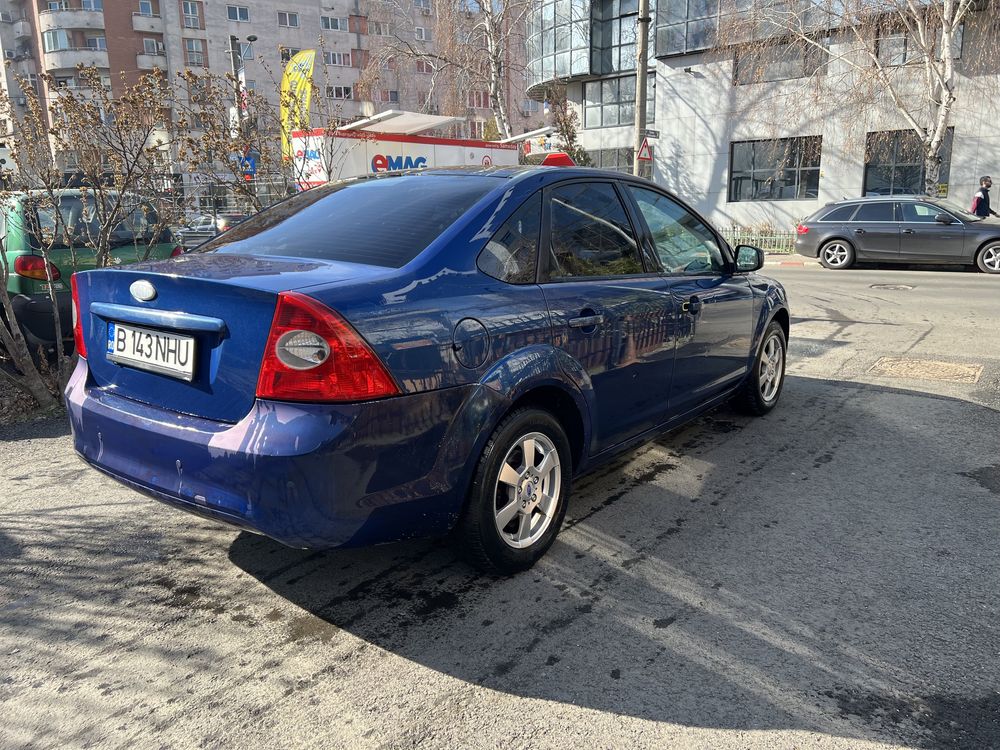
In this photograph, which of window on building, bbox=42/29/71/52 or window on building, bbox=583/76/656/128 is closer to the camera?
window on building, bbox=583/76/656/128

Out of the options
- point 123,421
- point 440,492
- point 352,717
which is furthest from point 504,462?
point 123,421

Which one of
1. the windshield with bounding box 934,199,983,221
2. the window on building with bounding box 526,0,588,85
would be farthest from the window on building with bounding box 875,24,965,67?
the window on building with bounding box 526,0,588,85

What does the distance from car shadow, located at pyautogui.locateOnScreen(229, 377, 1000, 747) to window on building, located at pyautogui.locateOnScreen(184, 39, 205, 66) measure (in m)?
61.1

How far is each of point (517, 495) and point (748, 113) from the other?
2678 centimetres

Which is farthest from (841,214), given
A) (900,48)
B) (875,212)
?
(900,48)

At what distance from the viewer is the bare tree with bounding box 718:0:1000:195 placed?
20.3 metres

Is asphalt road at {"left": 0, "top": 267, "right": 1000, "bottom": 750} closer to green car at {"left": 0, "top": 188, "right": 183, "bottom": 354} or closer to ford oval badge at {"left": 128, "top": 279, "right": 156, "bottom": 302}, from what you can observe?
ford oval badge at {"left": 128, "top": 279, "right": 156, "bottom": 302}

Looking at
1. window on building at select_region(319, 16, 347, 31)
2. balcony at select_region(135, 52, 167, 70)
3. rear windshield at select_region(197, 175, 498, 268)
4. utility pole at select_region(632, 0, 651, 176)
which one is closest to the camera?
rear windshield at select_region(197, 175, 498, 268)

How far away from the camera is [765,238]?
2420cm

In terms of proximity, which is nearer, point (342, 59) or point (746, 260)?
point (746, 260)

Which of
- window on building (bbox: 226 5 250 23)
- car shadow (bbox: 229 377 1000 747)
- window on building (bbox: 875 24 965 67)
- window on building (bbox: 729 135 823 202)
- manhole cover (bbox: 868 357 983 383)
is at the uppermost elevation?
window on building (bbox: 226 5 250 23)

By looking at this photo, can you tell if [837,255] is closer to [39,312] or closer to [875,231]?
[875,231]

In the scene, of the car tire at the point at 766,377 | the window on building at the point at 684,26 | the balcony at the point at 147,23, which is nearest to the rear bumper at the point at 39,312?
the car tire at the point at 766,377

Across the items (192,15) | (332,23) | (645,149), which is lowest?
(645,149)
